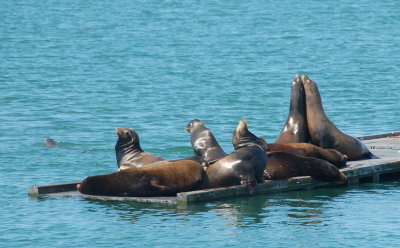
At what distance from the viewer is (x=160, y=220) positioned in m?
12.5

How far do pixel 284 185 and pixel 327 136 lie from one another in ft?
5.61

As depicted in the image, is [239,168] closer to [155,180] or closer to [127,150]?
[155,180]

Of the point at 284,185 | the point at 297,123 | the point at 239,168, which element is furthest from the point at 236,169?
the point at 297,123

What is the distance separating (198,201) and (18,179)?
477cm

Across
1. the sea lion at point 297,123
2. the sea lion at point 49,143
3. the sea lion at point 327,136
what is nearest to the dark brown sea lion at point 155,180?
the sea lion at point 297,123

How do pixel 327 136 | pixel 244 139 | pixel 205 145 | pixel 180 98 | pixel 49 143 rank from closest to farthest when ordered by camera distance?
pixel 244 139
pixel 205 145
pixel 327 136
pixel 49 143
pixel 180 98

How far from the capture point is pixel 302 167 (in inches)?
570

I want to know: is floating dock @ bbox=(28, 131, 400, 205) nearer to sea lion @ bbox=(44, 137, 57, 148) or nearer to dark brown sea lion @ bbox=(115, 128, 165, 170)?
dark brown sea lion @ bbox=(115, 128, 165, 170)

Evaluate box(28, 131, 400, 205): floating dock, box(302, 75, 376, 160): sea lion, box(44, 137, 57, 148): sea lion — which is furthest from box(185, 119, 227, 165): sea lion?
box(44, 137, 57, 148): sea lion

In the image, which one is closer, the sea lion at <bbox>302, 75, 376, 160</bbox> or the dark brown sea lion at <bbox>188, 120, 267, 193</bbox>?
the dark brown sea lion at <bbox>188, 120, 267, 193</bbox>

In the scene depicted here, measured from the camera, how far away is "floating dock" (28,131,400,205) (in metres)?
13.2

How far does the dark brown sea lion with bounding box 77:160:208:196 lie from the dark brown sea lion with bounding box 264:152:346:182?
1.22m

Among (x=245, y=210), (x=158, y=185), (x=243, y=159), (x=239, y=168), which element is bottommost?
(x=245, y=210)

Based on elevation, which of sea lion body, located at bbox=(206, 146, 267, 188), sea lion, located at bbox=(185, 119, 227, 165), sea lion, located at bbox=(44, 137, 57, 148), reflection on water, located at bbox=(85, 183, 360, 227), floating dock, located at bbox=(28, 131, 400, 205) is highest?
sea lion, located at bbox=(44, 137, 57, 148)
